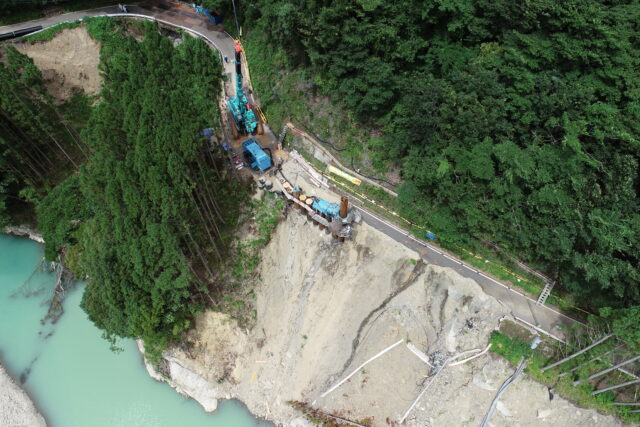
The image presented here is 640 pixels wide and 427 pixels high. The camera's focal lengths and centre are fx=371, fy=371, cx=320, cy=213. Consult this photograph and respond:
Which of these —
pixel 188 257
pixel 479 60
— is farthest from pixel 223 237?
pixel 479 60

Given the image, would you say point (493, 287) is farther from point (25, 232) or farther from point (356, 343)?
point (25, 232)

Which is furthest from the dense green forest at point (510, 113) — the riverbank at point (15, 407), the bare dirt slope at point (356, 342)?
the riverbank at point (15, 407)

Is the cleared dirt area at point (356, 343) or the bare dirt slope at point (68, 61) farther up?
the bare dirt slope at point (68, 61)

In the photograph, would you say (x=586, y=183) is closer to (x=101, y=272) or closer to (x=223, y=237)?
(x=223, y=237)

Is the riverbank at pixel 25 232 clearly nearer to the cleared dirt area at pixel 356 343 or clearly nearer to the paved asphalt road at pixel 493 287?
the cleared dirt area at pixel 356 343

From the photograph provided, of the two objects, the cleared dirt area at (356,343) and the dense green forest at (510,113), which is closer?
the dense green forest at (510,113)

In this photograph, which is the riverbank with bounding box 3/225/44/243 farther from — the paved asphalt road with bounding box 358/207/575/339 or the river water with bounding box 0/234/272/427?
the paved asphalt road with bounding box 358/207/575/339
